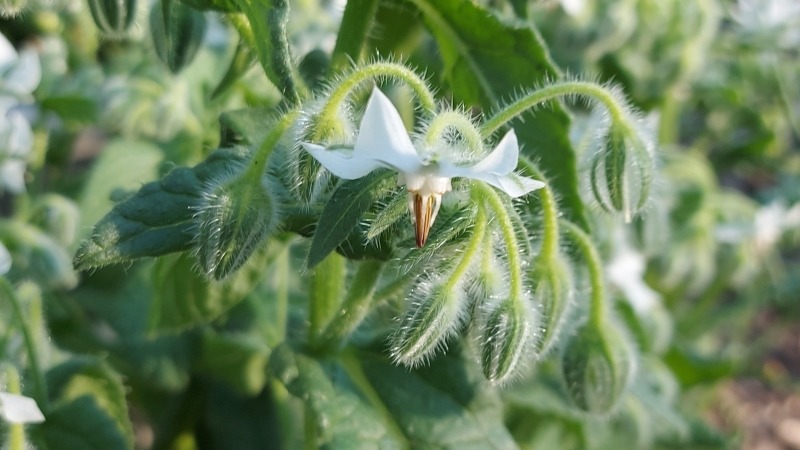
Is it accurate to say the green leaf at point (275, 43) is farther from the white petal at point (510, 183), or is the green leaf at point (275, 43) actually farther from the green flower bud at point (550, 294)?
the green flower bud at point (550, 294)

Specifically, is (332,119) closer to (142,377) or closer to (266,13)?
(266,13)

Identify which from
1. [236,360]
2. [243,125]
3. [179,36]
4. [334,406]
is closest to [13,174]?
[236,360]

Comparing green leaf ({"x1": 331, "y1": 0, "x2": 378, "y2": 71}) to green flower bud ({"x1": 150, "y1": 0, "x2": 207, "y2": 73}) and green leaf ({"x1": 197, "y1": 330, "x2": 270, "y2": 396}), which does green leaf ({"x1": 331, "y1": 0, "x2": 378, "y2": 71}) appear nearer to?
green flower bud ({"x1": 150, "y1": 0, "x2": 207, "y2": 73})

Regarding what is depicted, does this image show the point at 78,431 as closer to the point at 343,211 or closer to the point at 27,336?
the point at 27,336

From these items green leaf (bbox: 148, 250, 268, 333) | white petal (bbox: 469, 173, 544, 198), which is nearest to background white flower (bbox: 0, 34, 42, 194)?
green leaf (bbox: 148, 250, 268, 333)

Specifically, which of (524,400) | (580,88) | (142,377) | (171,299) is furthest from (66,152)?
(580,88)

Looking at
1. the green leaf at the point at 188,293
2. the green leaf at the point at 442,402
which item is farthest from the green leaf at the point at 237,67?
the green leaf at the point at 442,402
